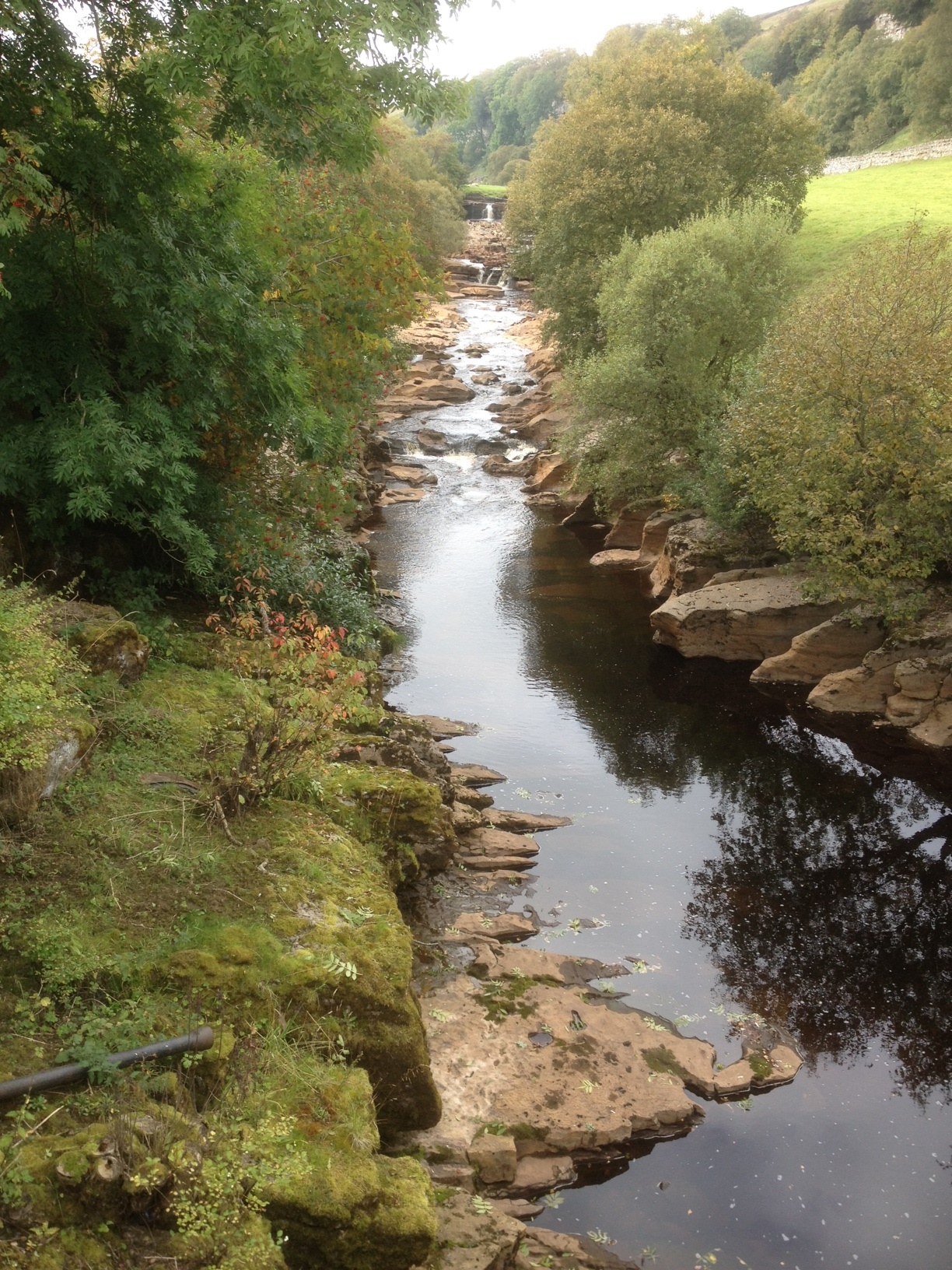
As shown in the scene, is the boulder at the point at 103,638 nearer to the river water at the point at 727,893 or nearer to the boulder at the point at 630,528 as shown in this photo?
the river water at the point at 727,893

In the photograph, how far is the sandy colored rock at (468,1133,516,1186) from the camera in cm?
866

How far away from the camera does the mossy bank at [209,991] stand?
5.38m

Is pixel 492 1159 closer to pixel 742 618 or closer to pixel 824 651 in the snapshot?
pixel 824 651

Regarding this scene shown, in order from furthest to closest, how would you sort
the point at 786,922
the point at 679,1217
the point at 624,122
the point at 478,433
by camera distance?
the point at 478,433
the point at 624,122
the point at 786,922
the point at 679,1217

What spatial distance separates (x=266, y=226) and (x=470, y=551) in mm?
14420

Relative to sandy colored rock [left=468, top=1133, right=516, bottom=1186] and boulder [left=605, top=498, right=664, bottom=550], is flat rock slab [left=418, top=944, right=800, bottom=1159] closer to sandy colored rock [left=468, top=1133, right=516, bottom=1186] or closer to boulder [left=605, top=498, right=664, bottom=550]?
sandy colored rock [left=468, top=1133, right=516, bottom=1186]

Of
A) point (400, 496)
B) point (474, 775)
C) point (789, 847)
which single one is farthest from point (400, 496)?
point (789, 847)

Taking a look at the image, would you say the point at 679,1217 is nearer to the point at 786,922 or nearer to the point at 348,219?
the point at 786,922

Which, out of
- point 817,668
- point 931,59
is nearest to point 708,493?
point 817,668

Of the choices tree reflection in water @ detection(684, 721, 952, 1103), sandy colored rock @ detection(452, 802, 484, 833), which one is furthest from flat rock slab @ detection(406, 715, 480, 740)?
tree reflection in water @ detection(684, 721, 952, 1103)

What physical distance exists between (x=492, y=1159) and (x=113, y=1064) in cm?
427

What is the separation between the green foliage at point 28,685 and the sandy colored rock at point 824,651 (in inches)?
643

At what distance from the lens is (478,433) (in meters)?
40.9

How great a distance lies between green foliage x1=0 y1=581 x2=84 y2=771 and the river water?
637 cm
